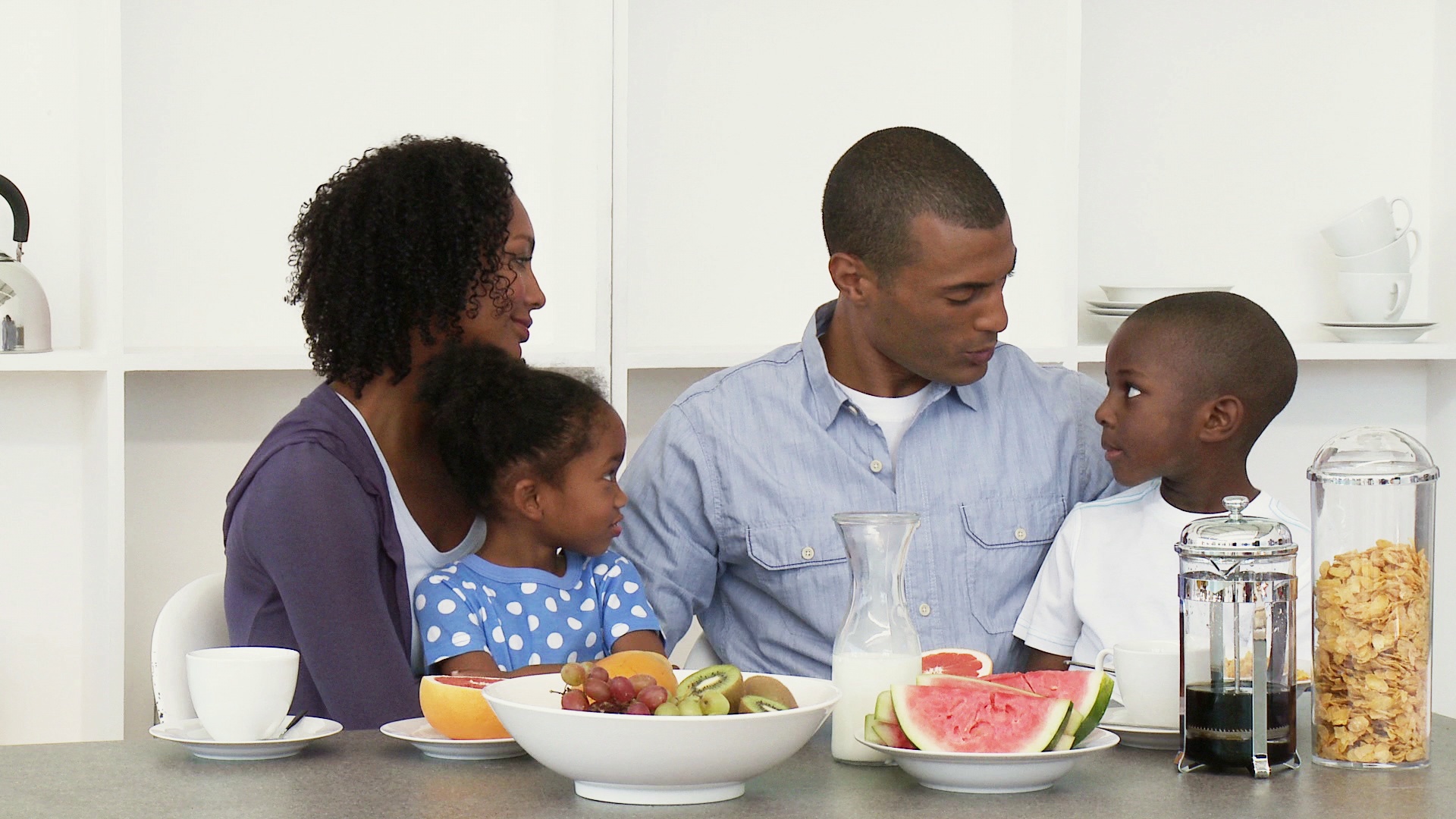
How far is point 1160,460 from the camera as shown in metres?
1.87

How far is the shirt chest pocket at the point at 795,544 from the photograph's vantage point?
2006 mm

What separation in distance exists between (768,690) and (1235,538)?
1.25ft

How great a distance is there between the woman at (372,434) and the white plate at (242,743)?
375mm

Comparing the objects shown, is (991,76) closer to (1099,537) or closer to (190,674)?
(1099,537)

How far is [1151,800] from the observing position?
1.12 m

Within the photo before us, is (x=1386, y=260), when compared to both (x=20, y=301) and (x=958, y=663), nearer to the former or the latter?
(x=958, y=663)

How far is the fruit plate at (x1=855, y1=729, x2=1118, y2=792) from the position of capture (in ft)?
3.70

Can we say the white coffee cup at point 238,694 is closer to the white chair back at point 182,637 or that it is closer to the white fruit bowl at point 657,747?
the white fruit bowl at point 657,747

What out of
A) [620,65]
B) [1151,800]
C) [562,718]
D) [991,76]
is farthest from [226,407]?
[1151,800]

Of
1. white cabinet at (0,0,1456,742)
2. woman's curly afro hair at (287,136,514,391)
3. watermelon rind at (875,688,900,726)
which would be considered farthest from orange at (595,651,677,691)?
white cabinet at (0,0,1456,742)

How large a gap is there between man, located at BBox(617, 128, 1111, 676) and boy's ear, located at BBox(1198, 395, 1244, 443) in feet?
0.71

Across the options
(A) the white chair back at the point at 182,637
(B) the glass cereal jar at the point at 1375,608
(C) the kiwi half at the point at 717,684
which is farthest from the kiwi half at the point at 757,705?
(A) the white chair back at the point at 182,637

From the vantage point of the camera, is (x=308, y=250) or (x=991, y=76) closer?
(x=308, y=250)

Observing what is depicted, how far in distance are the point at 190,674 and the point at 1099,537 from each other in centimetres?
111
